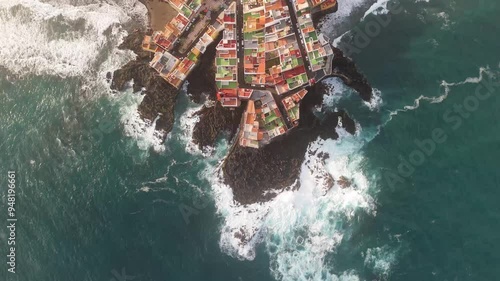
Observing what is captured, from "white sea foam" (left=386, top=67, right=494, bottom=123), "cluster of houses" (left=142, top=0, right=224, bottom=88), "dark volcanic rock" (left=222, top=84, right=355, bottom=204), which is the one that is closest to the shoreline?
"cluster of houses" (left=142, top=0, right=224, bottom=88)

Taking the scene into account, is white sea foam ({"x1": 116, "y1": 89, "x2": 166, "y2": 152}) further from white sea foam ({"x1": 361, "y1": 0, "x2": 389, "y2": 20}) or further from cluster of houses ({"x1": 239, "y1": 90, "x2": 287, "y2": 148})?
white sea foam ({"x1": 361, "y1": 0, "x2": 389, "y2": 20})

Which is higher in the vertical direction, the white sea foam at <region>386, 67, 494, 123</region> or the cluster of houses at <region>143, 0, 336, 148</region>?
the cluster of houses at <region>143, 0, 336, 148</region>

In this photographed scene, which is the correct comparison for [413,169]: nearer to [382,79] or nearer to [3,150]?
[382,79]

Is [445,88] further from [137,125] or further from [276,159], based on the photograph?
[137,125]

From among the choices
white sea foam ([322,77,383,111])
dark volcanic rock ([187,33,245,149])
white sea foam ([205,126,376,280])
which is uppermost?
dark volcanic rock ([187,33,245,149])

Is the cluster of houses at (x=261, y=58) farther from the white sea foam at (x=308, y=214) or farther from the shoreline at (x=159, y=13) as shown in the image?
the white sea foam at (x=308, y=214)

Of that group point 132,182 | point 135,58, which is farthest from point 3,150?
point 135,58

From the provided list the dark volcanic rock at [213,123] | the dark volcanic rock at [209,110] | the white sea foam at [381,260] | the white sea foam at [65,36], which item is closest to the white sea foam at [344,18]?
the dark volcanic rock at [209,110]
